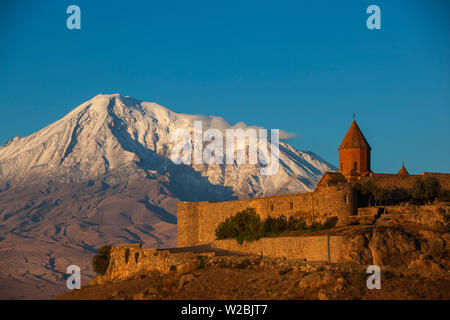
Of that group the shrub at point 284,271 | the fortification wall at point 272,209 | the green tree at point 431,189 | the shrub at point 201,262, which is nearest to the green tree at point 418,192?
the green tree at point 431,189

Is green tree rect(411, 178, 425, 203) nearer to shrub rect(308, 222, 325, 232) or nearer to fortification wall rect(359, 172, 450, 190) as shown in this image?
fortification wall rect(359, 172, 450, 190)

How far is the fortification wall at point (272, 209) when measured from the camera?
5181cm

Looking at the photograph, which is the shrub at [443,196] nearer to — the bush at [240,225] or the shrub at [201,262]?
the bush at [240,225]

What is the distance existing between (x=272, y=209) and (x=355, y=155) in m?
11.2

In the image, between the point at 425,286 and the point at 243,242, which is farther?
the point at 243,242

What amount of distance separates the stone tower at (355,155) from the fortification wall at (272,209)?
9.79 meters

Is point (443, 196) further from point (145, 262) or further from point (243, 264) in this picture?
point (145, 262)

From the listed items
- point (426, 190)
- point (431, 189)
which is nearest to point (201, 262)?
point (426, 190)

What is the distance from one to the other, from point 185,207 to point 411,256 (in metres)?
26.2
